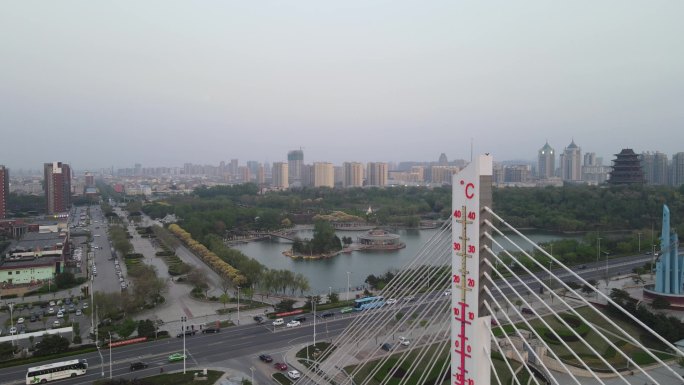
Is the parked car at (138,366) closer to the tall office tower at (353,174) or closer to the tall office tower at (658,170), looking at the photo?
the tall office tower at (658,170)

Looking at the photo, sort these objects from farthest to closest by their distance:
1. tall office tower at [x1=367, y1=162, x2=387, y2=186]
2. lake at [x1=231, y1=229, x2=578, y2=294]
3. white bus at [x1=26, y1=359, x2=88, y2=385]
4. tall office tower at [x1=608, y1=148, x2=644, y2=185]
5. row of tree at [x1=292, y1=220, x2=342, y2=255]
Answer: tall office tower at [x1=367, y1=162, x2=387, y2=186]
tall office tower at [x1=608, y1=148, x2=644, y2=185]
row of tree at [x1=292, y1=220, x2=342, y2=255]
lake at [x1=231, y1=229, x2=578, y2=294]
white bus at [x1=26, y1=359, x2=88, y2=385]

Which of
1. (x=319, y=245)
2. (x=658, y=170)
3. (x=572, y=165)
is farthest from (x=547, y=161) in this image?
(x=319, y=245)

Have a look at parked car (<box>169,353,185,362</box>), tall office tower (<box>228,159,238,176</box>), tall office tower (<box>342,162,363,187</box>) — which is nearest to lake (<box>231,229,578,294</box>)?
parked car (<box>169,353,185,362</box>)

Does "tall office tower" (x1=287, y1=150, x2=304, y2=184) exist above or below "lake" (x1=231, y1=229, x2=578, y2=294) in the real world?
above

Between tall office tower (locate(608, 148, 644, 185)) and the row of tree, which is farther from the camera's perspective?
tall office tower (locate(608, 148, 644, 185))

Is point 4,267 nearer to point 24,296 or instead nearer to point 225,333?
point 24,296

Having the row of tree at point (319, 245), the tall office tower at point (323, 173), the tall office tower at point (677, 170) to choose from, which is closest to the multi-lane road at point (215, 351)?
the row of tree at point (319, 245)

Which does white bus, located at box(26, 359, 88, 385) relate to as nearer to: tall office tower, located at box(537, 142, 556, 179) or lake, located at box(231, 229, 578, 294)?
lake, located at box(231, 229, 578, 294)
